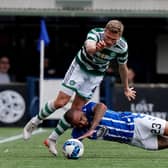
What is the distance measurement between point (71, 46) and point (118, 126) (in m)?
15.9

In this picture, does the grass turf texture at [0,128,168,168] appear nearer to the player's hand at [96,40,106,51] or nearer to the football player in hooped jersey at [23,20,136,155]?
the football player in hooped jersey at [23,20,136,155]

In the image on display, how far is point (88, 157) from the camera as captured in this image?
38.9 feet

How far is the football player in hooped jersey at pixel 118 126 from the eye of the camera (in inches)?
460

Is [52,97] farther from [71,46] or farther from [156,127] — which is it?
[156,127]

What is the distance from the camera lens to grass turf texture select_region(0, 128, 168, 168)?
10.7m

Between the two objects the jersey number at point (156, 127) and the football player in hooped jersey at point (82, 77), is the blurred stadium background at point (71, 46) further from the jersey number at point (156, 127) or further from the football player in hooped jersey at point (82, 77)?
the jersey number at point (156, 127)

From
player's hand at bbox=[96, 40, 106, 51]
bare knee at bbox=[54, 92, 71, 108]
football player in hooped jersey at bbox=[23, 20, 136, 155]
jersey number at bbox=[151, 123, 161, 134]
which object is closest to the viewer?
player's hand at bbox=[96, 40, 106, 51]

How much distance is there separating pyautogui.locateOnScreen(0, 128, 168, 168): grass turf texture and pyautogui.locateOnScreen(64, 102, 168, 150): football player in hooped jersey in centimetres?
27

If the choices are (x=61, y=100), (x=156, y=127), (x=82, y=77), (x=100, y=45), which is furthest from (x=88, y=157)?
(x=100, y=45)

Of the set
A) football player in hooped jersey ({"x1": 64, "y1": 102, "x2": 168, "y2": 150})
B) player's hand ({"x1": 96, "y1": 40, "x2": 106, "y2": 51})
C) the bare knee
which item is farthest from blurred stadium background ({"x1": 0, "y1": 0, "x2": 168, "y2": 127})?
player's hand ({"x1": 96, "y1": 40, "x2": 106, "y2": 51})

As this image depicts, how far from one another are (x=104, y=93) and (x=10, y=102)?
8.01 feet

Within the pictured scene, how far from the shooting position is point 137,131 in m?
11.8

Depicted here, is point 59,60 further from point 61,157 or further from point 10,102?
point 61,157

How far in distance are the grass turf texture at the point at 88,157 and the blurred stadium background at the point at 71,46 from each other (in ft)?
22.5
